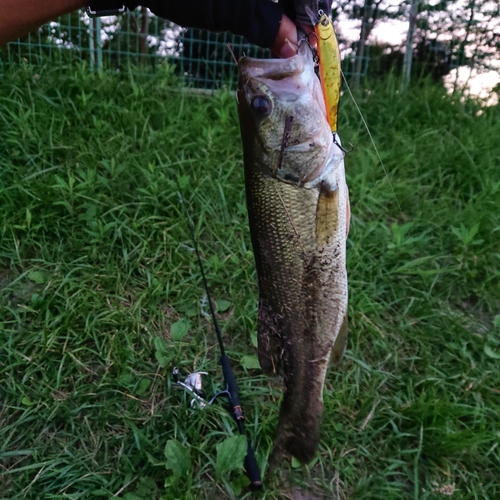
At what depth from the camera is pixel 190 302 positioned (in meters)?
2.89

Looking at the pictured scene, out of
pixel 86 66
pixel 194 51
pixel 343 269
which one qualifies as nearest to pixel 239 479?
pixel 343 269

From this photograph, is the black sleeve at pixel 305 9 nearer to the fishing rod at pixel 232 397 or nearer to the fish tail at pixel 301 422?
the fish tail at pixel 301 422

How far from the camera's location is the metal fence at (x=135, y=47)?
4352mm

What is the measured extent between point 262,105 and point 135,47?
3.57 meters

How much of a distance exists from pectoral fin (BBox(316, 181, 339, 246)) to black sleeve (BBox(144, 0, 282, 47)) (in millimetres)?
520

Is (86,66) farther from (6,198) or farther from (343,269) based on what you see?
(343,269)

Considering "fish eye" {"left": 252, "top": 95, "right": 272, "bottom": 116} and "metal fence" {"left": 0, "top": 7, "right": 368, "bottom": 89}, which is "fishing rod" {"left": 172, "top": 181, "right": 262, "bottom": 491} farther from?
"metal fence" {"left": 0, "top": 7, "right": 368, "bottom": 89}

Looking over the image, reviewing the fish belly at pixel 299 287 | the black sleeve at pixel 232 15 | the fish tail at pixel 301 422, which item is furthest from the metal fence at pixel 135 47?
the fish tail at pixel 301 422

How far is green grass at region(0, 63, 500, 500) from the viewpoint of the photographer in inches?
89.9

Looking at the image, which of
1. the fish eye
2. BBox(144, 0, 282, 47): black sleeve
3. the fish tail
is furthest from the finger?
the fish tail

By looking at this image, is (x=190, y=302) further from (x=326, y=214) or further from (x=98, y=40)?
(x=98, y=40)

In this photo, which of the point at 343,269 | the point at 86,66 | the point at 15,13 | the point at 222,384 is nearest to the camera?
the point at 15,13

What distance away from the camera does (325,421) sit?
2.42 metres

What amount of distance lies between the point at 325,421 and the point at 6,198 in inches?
93.6
